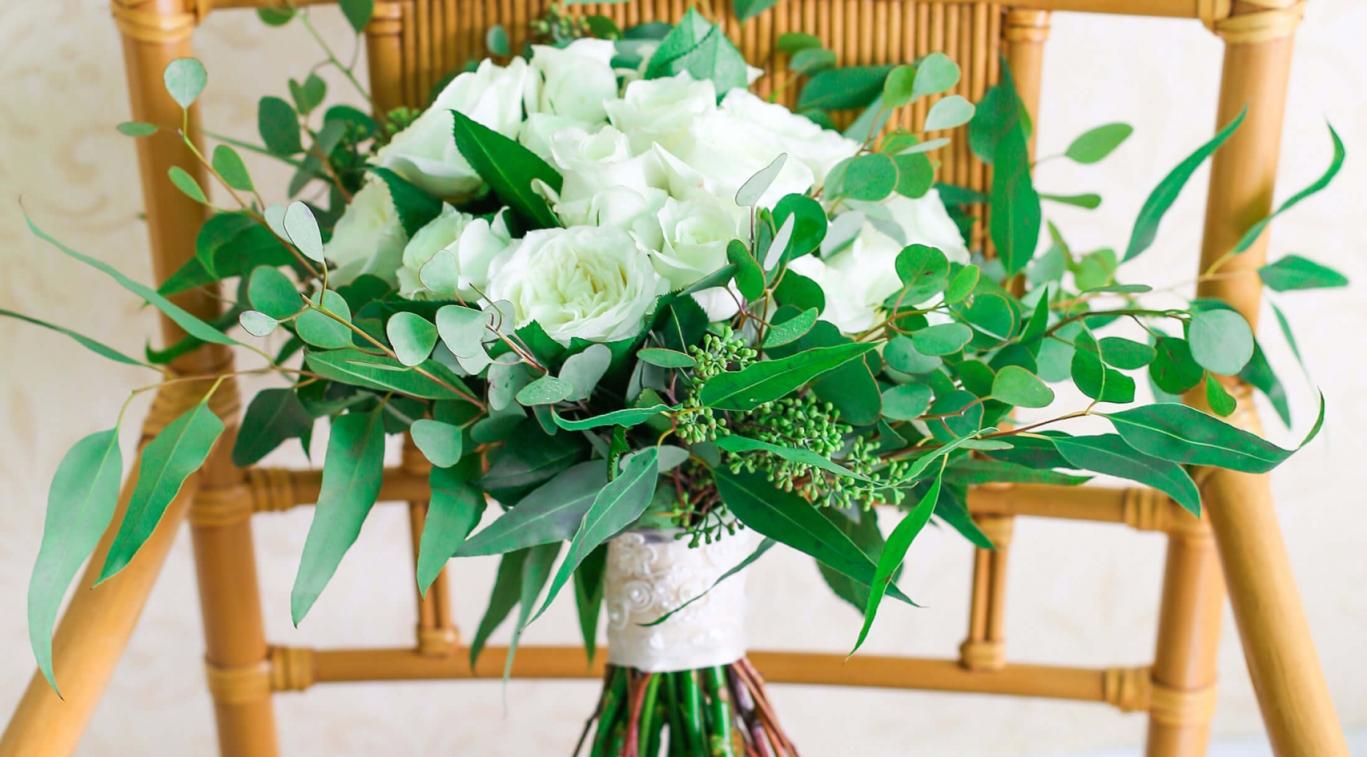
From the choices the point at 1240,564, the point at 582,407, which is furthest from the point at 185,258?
→ the point at 1240,564

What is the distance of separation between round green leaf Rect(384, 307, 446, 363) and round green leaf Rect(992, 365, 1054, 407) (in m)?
0.21

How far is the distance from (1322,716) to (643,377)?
34 cm

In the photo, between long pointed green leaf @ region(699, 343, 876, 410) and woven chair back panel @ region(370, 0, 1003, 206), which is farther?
woven chair back panel @ region(370, 0, 1003, 206)

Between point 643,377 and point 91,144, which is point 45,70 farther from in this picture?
point 643,377

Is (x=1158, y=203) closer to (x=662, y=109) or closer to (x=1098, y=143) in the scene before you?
(x=1098, y=143)

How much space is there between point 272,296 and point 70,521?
5.5 inches

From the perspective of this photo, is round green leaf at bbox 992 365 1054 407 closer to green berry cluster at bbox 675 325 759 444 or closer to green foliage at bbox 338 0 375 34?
green berry cluster at bbox 675 325 759 444

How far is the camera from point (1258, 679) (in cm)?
60

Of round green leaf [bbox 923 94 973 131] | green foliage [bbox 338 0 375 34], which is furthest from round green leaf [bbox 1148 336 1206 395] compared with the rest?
green foliage [bbox 338 0 375 34]

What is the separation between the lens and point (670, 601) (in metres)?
0.61

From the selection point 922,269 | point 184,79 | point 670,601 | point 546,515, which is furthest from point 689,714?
point 184,79

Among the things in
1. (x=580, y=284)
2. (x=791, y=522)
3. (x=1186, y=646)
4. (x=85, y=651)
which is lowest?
(x=1186, y=646)

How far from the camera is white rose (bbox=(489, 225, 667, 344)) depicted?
473mm

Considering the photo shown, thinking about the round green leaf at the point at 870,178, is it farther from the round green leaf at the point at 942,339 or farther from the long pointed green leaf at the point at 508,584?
the long pointed green leaf at the point at 508,584
